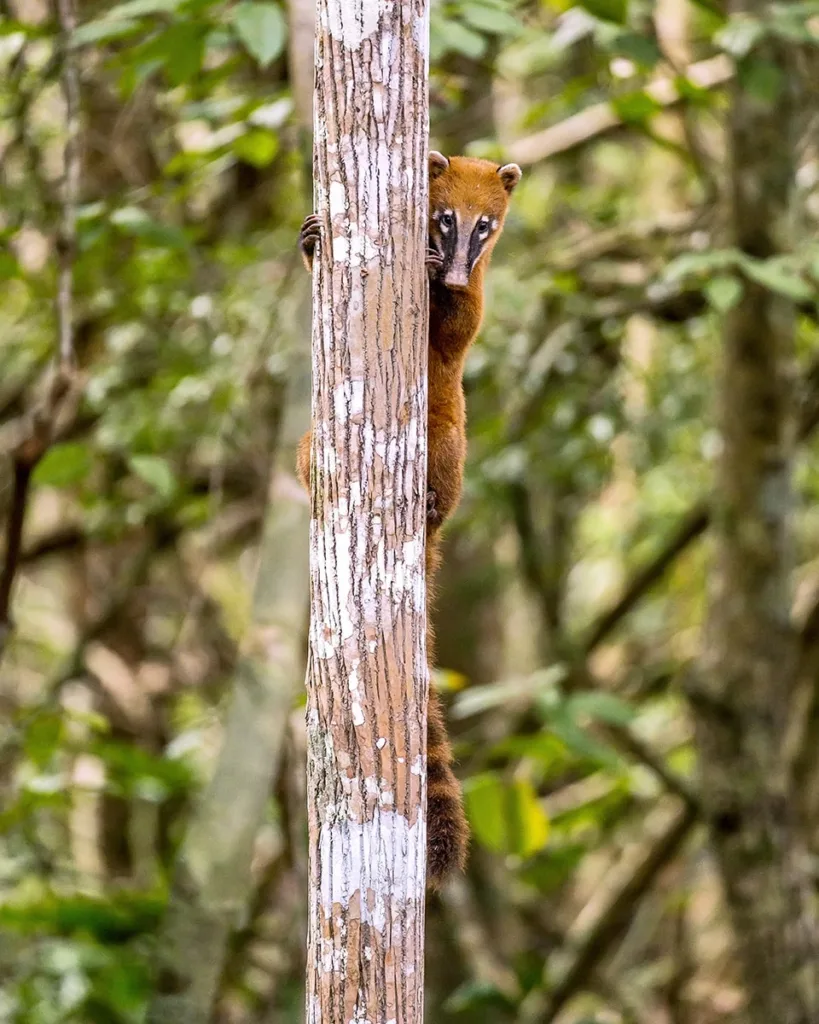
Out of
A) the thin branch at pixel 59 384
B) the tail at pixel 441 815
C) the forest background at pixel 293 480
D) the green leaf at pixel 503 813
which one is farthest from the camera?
the green leaf at pixel 503 813

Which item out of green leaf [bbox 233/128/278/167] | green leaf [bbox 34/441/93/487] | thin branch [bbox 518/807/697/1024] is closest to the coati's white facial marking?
green leaf [bbox 233/128/278/167]

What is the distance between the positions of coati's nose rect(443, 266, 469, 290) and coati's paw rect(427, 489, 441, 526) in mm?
463

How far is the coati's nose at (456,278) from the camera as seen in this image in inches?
124

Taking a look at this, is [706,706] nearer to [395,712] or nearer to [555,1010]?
[555,1010]

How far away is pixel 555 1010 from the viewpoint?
19.9 ft

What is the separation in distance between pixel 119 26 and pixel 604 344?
2602 mm

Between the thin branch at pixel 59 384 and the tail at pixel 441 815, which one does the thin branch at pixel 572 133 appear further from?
Result: the tail at pixel 441 815

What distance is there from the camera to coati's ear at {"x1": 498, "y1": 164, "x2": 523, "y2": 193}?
3.59m

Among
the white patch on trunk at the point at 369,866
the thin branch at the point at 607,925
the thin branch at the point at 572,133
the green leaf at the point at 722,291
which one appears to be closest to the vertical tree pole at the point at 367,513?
the white patch on trunk at the point at 369,866

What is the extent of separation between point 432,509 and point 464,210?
0.70 m

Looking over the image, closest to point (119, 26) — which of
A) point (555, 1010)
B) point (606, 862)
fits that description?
point (555, 1010)

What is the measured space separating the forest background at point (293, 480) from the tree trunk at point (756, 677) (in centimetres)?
7

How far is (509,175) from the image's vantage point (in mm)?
3617

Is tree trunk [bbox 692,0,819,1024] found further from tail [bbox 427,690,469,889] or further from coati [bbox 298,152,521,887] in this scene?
tail [bbox 427,690,469,889]
